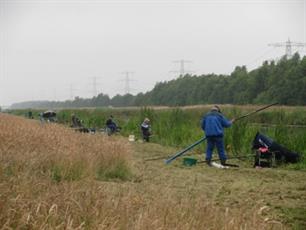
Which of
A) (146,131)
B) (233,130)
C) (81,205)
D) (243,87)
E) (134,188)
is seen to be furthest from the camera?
(243,87)

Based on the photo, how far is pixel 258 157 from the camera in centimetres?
1059

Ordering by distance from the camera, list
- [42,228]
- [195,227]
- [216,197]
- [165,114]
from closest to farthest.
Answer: [42,228] → [195,227] → [216,197] → [165,114]

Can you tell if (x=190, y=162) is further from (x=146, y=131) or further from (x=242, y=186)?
(x=146, y=131)

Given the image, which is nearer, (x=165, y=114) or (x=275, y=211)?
(x=275, y=211)

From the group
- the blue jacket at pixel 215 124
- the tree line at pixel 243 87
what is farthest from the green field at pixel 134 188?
the tree line at pixel 243 87

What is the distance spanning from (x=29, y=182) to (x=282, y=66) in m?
45.3

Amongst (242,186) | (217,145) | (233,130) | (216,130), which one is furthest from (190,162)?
(242,186)

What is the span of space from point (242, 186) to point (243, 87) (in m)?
48.9

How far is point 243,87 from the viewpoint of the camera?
181ft

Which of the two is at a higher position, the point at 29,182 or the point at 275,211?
the point at 29,182

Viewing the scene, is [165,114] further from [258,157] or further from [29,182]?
[29,182]

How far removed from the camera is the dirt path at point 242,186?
5.79m

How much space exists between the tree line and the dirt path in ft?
33.1

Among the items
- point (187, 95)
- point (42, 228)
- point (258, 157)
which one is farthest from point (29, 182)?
point (187, 95)
